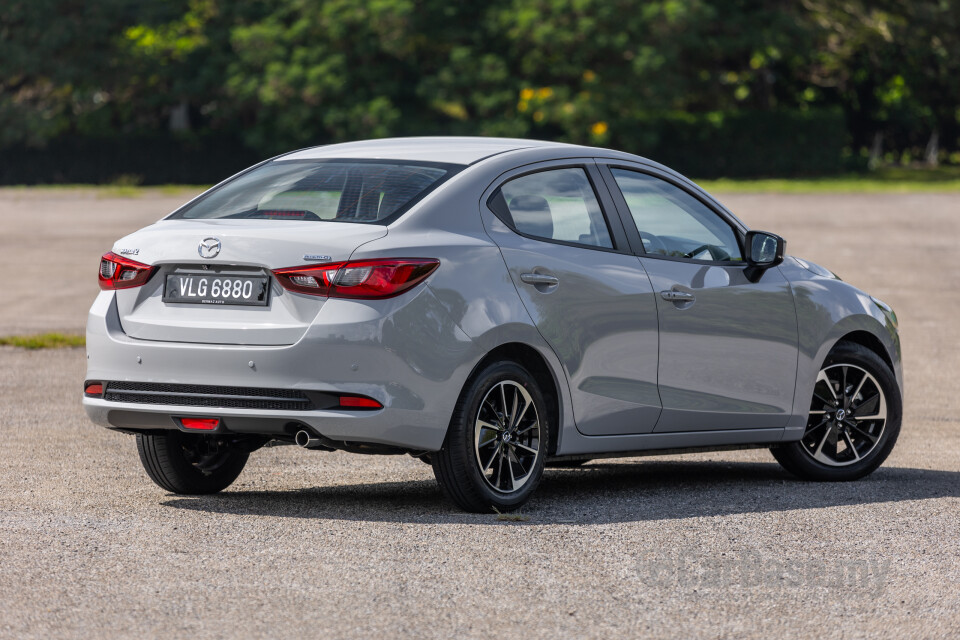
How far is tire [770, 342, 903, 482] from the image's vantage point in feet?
27.6

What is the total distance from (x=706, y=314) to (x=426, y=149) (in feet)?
5.15

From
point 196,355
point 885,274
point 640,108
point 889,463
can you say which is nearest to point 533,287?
point 196,355

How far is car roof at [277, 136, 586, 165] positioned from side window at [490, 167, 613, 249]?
176 millimetres

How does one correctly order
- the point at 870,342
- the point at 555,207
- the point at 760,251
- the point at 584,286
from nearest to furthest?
1. the point at 584,286
2. the point at 555,207
3. the point at 760,251
4. the point at 870,342

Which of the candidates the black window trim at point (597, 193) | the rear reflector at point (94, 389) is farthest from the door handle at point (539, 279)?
the rear reflector at point (94, 389)

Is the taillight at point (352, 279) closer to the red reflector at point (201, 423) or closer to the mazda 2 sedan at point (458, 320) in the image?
the mazda 2 sedan at point (458, 320)

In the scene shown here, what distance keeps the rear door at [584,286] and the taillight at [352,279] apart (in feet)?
2.06

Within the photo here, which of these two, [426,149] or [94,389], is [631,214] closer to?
[426,149]

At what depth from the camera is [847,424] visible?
8.47 m

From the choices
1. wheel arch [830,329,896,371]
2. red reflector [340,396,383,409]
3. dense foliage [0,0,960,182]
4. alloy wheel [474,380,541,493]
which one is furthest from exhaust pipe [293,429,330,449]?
dense foliage [0,0,960,182]

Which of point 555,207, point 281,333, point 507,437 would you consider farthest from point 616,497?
point 281,333

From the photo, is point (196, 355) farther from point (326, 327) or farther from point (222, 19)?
point (222, 19)

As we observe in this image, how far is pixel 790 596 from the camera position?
17.8 ft

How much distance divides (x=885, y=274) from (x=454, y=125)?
30.7 meters
